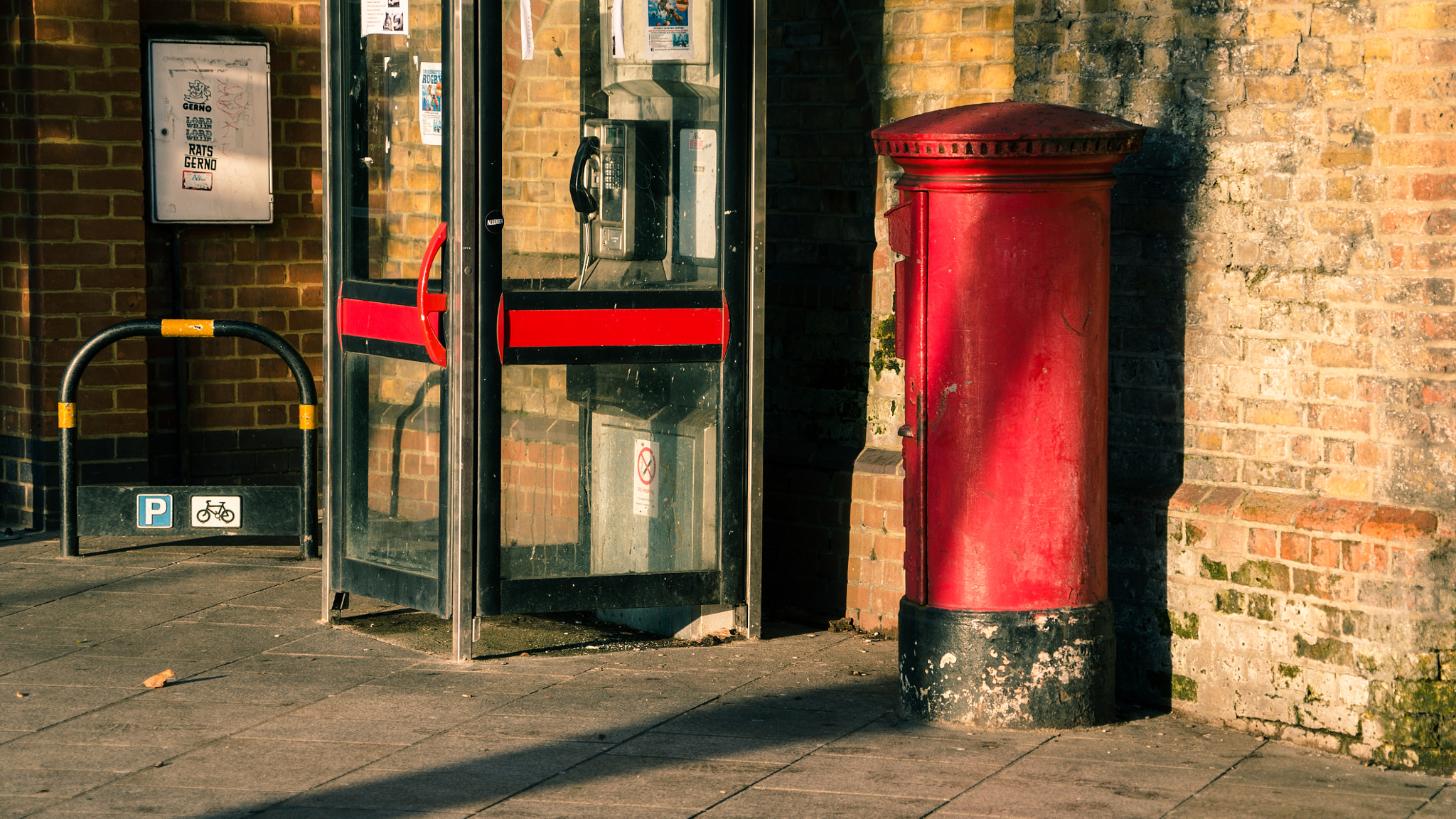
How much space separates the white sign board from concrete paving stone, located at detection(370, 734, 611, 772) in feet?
14.6

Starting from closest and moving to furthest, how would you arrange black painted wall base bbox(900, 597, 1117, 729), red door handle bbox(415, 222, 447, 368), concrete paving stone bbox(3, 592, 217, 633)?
black painted wall base bbox(900, 597, 1117, 729), red door handle bbox(415, 222, 447, 368), concrete paving stone bbox(3, 592, 217, 633)

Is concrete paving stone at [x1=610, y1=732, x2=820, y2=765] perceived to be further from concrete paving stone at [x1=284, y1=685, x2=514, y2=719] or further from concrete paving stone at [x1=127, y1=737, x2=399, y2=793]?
concrete paving stone at [x1=127, y1=737, x2=399, y2=793]

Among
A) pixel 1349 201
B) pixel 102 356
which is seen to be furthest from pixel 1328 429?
pixel 102 356

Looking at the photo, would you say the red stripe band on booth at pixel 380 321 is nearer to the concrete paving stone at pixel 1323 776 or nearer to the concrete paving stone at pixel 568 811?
the concrete paving stone at pixel 568 811

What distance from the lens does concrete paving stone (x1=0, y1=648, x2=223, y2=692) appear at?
588 centimetres

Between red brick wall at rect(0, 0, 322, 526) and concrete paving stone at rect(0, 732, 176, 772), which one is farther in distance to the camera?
red brick wall at rect(0, 0, 322, 526)

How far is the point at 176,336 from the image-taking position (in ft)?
25.0

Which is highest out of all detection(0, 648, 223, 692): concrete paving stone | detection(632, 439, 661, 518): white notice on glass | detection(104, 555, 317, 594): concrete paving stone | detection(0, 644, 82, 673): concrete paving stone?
detection(632, 439, 661, 518): white notice on glass

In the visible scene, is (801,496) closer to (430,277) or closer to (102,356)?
(430,277)

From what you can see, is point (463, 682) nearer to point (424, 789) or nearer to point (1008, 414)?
point (424, 789)

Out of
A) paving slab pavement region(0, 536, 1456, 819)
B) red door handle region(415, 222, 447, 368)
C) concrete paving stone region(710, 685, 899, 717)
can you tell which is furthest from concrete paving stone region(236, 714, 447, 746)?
red door handle region(415, 222, 447, 368)

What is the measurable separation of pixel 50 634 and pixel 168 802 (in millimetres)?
2142

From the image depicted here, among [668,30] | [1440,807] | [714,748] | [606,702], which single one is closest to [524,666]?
[606,702]

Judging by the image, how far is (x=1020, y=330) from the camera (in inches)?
209
